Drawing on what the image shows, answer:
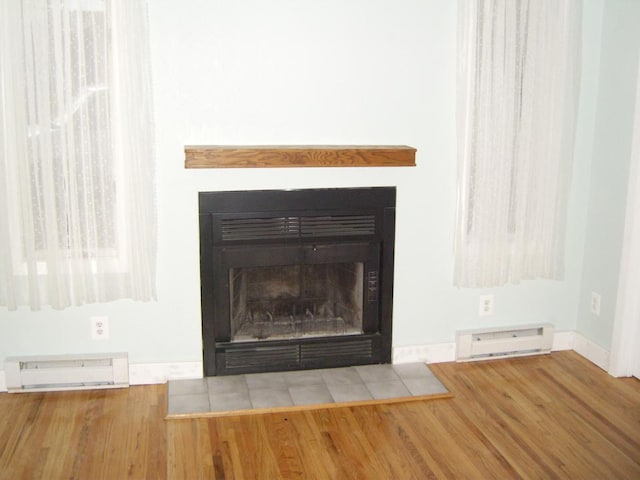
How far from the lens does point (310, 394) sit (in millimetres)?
3322

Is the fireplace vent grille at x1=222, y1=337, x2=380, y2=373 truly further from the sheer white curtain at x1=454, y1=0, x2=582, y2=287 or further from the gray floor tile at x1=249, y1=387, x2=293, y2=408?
the sheer white curtain at x1=454, y1=0, x2=582, y2=287

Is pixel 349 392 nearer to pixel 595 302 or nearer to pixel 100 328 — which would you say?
pixel 100 328

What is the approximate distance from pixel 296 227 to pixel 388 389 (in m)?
0.94

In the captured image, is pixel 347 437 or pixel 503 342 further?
pixel 503 342

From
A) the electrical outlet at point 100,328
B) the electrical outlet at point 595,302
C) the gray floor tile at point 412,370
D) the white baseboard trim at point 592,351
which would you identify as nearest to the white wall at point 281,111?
the electrical outlet at point 100,328

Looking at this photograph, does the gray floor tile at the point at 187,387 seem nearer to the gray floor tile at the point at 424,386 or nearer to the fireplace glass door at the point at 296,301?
the fireplace glass door at the point at 296,301

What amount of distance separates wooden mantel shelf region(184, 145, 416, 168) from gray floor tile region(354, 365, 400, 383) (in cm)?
110

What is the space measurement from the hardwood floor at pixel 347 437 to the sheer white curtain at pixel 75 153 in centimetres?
57

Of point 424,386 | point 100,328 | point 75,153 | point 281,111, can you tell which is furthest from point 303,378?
point 75,153

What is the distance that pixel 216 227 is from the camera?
3.35m

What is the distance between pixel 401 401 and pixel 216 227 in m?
1.25

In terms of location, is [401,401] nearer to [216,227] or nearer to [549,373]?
[549,373]

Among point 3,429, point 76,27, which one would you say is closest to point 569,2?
point 76,27

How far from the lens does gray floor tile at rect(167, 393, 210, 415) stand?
3150 mm
